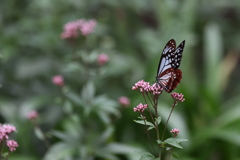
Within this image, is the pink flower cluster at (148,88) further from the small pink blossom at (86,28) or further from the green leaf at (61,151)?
the green leaf at (61,151)

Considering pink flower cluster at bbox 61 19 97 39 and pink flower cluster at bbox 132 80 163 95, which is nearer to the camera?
pink flower cluster at bbox 132 80 163 95

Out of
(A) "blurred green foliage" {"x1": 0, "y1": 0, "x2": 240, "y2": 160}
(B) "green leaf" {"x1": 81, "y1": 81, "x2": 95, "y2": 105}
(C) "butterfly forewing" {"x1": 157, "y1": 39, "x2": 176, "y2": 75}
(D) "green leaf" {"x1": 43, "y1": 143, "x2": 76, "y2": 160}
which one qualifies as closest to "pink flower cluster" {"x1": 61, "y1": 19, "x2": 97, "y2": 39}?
(B) "green leaf" {"x1": 81, "y1": 81, "x2": 95, "y2": 105}

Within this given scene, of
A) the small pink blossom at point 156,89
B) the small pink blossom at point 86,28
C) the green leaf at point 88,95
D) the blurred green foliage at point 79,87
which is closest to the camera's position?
the small pink blossom at point 156,89

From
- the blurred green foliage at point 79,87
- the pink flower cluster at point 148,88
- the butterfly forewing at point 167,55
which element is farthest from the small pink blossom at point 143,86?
the blurred green foliage at point 79,87

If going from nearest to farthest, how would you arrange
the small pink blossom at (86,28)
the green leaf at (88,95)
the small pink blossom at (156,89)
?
the small pink blossom at (156,89), the small pink blossom at (86,28), the green leaf at (88,95)

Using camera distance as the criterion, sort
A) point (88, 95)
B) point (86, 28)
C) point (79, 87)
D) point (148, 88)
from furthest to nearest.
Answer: point (79, 87), point (88, 95), point (86, 28), point (148, 88)

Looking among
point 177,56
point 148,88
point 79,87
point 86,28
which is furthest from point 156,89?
point 79,87

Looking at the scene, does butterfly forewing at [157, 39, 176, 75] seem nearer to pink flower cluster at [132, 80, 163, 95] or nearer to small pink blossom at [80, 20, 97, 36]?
pink flower cluster at [132, 80, 163, 95]

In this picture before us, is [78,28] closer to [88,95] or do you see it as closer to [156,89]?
[88,95]
